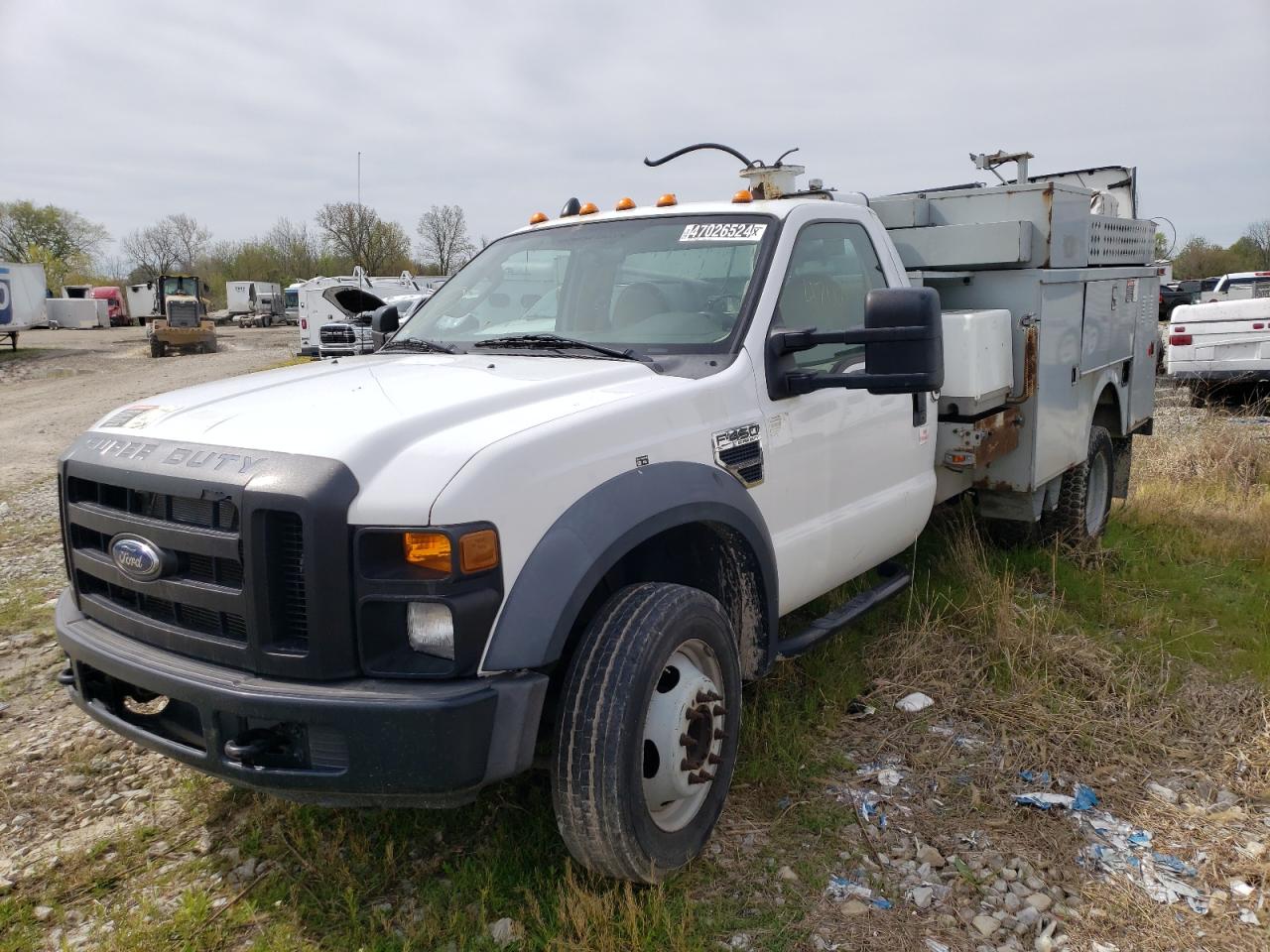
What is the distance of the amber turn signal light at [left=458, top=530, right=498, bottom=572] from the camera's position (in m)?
2.27

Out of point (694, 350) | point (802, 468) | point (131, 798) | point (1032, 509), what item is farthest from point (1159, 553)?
point (131, 798)

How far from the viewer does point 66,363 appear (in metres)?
27.2

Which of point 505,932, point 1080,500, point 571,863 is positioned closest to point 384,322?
point 571,863

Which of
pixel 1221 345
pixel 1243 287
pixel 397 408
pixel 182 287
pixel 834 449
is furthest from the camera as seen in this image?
pixel 182 287

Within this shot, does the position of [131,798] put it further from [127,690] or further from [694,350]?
[694,350]

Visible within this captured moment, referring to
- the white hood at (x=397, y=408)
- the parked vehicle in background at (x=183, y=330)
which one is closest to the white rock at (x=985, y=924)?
the white hood at (x=397, y=408)

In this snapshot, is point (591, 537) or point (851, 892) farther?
point (851, 892)

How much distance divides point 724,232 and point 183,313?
108 feet

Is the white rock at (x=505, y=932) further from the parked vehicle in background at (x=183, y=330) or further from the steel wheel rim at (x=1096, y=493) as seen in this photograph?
the parked vehicle in background at (x=183, y=330)

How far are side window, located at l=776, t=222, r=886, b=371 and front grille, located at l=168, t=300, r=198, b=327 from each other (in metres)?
32.3

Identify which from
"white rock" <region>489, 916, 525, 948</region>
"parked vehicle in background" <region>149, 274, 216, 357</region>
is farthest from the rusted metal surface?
"parked vehicle in background" <region>149, 274, 216, 357</region>

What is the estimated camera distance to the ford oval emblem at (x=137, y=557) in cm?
252

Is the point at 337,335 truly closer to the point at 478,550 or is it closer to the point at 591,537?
the point at 591,537

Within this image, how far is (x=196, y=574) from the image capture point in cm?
250
